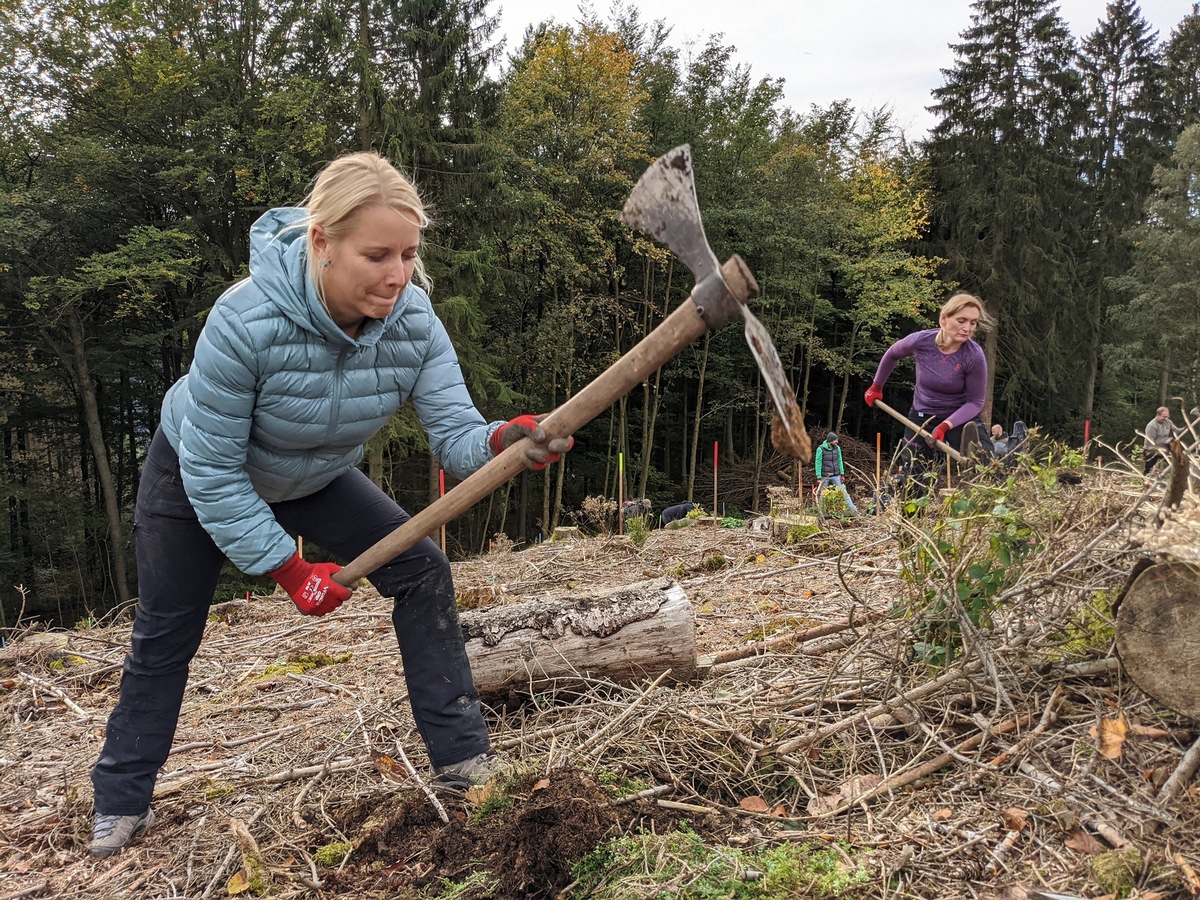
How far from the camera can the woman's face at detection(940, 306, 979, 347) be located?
558 centimetres

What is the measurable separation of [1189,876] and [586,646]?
1988 mm

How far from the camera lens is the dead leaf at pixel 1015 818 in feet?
7.30

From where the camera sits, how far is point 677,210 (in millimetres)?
2441

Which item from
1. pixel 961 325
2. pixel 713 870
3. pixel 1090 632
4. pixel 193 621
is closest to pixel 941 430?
pixel 961 325

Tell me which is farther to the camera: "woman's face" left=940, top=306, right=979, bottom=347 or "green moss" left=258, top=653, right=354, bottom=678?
"woman's face" left=940, top=306, right=979, bottom=347

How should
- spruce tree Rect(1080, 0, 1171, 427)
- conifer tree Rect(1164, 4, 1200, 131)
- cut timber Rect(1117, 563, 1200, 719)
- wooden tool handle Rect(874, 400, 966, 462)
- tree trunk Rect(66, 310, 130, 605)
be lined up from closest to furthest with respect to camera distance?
cut timber Rect(1117, 563, 1200, 719), wooden tool handle Rect(874, 400, 966, 462), tree trunk Rect(66, 310, 130, 605), spruce tree Rect(1080, 0, 1171, 427), conifer tree Rect(1164, 4, 1200, 131)

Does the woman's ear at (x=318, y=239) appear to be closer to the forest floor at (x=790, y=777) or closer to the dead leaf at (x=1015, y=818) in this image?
the forest floor at (x=790, y=777)

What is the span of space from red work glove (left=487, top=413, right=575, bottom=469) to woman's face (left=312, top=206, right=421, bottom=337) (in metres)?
0.54

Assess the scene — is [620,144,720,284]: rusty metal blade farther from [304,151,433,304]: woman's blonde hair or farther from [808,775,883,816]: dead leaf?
[808,775,883,816]: dead leaf

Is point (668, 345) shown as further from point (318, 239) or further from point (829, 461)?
point (829, 461)

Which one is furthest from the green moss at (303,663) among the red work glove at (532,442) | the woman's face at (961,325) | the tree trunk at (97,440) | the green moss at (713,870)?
the tree trunk at (97,440)

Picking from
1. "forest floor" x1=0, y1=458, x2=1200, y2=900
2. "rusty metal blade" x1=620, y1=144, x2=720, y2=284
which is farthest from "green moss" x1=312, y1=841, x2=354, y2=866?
"rusty metal blade" x1=620, y1=144, x2=720, y2=284

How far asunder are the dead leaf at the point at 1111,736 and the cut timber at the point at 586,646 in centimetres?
141

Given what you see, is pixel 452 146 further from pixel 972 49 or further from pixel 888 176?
pixel 972 49
